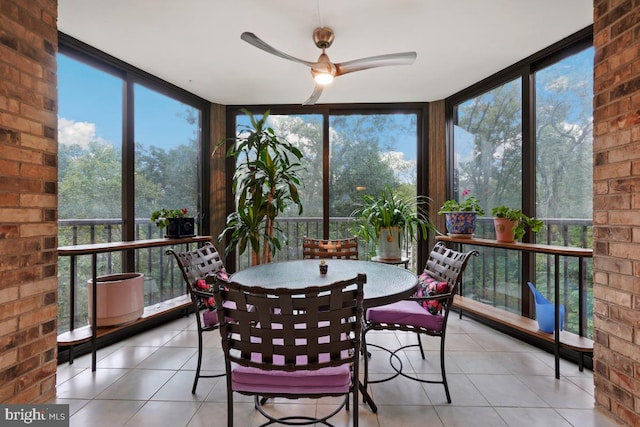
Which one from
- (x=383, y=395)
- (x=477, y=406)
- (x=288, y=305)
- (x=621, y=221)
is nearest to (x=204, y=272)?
→ (x=288, y=305)

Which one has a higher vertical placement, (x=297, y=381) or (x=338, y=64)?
(x=338, y=64)

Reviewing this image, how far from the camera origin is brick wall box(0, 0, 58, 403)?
1.50 meters

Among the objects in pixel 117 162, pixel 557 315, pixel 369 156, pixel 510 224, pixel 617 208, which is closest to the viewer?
pixel 617 208

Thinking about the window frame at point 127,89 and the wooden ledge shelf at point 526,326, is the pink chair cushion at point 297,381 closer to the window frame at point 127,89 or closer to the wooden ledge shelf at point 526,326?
the wooden ledge shelf at point 526,326

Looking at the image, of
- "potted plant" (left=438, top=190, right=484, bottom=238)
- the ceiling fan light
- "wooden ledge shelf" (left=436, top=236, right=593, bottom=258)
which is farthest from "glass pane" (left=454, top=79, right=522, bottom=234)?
the ceiling fan light

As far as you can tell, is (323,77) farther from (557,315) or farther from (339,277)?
(557,315)

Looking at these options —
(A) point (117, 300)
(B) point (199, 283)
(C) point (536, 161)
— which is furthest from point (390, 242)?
(A) point (117, 300)

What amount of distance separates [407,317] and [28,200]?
228 cm

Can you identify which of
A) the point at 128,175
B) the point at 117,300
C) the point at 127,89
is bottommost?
the point at 117,300

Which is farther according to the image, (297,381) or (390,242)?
(390,242)

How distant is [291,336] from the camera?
115cm

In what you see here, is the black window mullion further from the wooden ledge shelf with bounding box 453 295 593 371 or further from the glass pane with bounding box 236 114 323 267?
the wooden ledge shelf with bounding box 453 295 593 371

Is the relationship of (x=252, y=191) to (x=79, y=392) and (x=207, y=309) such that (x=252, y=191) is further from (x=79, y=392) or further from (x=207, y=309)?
(x=79, y=392)

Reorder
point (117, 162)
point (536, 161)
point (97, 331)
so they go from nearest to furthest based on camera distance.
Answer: point (97, 331) < point (536, 161) < point (117, 162)
